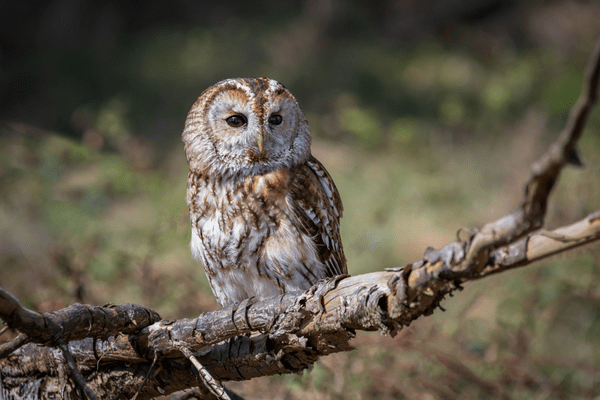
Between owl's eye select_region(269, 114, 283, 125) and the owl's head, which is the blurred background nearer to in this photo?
the owl's head

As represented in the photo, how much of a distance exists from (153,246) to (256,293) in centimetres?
115

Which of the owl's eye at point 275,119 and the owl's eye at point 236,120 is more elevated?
the owl's eye at point 275,119

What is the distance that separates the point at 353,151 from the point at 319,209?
3.65 meters

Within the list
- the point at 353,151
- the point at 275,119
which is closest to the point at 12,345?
the point at 275,119

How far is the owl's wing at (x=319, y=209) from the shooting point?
192 centimetres

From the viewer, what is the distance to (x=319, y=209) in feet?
6.47

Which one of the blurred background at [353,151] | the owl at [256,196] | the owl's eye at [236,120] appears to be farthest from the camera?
the blurred background at [353,151]

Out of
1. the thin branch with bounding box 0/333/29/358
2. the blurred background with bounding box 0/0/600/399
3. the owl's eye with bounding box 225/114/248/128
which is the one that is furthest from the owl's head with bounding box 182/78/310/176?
the thin branch with bounding box 0/333/29/358

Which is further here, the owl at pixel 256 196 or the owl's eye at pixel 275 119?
the owl's eye at pixel 275 119

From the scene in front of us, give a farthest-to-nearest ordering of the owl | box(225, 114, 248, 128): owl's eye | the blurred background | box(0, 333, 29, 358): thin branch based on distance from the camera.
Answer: the blurred background → box(225, 114, 248, 128): owl's eye → the owl → box(0, 333, 29, 358): thin branch

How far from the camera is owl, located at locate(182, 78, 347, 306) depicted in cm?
186

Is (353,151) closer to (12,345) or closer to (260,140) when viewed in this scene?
(260,140)

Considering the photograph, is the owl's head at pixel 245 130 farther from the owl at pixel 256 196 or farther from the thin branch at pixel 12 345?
the thin branch at pixel 12 345

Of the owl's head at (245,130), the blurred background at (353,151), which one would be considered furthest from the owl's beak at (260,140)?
the blurred background at (353,151)
